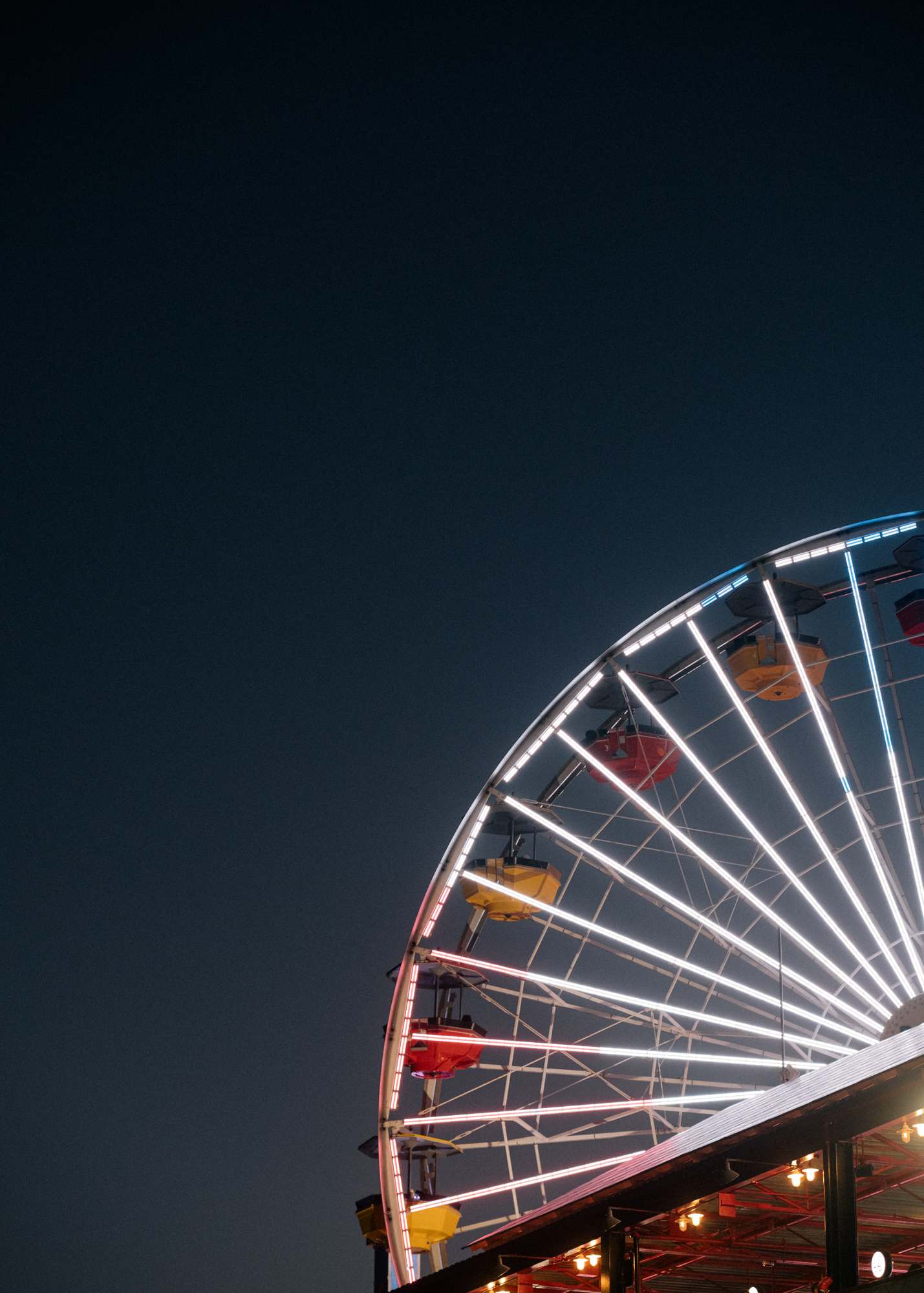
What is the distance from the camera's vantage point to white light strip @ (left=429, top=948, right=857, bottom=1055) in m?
14.6

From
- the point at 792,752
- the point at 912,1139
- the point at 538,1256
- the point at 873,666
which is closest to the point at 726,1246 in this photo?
the point at 538,1256

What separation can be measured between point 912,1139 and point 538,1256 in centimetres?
376

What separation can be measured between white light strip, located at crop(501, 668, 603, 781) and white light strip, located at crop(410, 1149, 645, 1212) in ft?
15.6

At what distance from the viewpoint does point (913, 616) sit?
57.2 feet

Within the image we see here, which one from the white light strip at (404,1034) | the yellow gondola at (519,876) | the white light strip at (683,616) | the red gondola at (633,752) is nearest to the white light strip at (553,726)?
the white light strip at (683,616)

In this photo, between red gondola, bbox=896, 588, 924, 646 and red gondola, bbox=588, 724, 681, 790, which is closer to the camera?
red gondola, bbox=896, 588, 924, 646

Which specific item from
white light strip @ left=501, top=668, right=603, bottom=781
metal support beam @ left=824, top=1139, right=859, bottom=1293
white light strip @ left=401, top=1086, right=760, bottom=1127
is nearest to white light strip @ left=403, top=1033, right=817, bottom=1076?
white light strip @ left=401, top=1086, right=760, bottom=1127

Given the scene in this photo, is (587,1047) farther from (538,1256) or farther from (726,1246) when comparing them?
(538,1256)

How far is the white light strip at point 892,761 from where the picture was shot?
1391cm

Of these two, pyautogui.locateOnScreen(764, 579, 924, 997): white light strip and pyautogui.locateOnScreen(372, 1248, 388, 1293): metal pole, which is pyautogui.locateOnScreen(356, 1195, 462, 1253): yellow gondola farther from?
pyautogui.locateOnScreen(764, 579, 924, 997): white light strip

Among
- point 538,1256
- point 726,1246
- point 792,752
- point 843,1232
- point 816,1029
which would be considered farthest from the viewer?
point 792,752

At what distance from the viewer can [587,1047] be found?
15.9 meters

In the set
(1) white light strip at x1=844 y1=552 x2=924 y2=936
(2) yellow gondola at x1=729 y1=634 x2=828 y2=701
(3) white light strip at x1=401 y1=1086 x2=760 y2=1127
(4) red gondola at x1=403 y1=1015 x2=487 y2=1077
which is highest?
(2) yellow gondola at x1=729 y1=634 x2=828 y2=701

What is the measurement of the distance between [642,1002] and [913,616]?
6318mm
